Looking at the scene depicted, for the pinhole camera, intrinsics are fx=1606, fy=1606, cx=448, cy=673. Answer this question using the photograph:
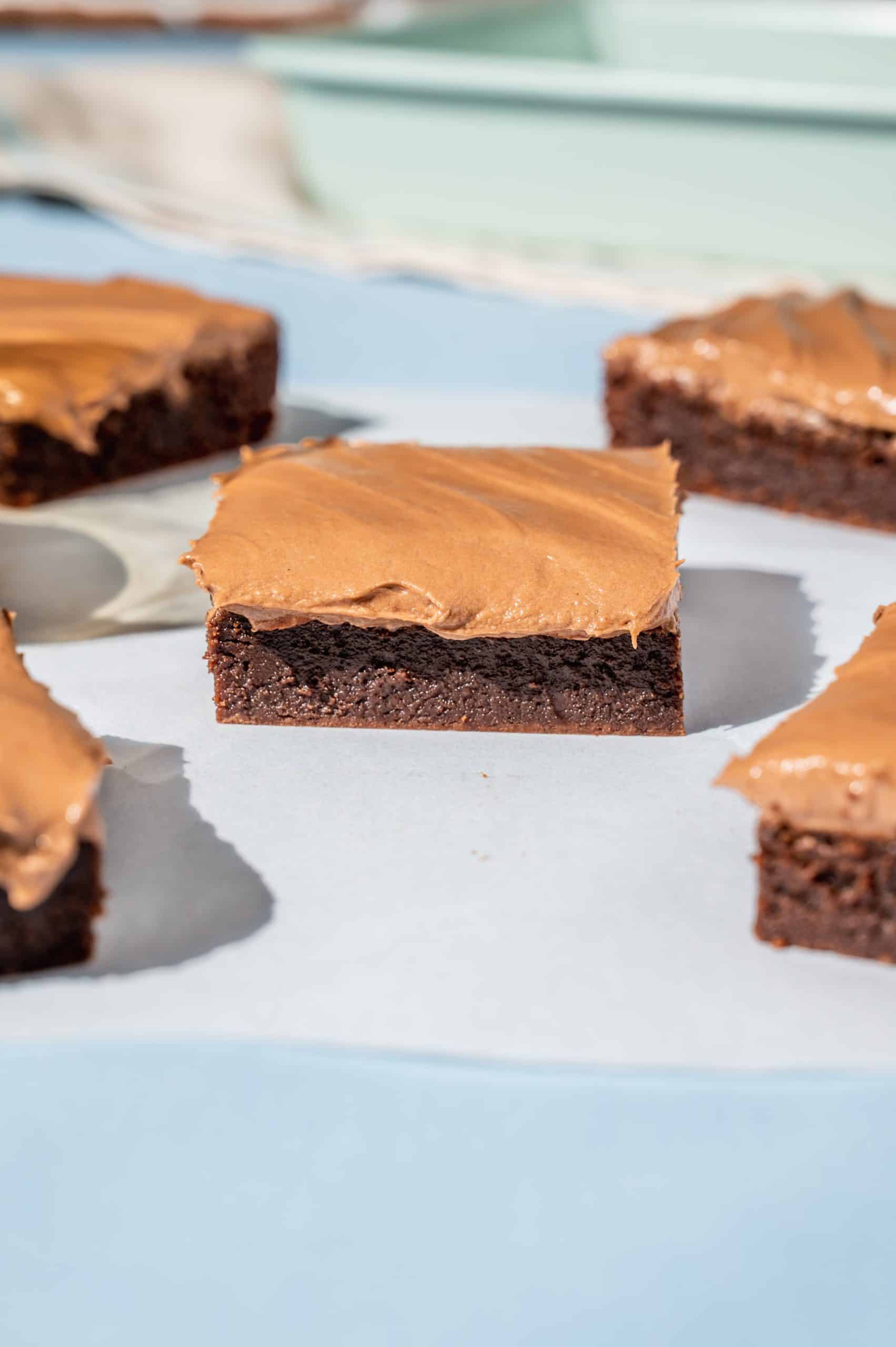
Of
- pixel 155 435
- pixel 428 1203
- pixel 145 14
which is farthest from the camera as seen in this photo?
pixel 145 14

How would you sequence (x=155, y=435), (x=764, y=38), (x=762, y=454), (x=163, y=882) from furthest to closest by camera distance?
(x=764, y=38) → (x=155, y=435) → (x=762, y=454) → (x=163, y=882)

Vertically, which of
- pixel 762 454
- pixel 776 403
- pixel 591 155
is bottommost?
pixel 762 454

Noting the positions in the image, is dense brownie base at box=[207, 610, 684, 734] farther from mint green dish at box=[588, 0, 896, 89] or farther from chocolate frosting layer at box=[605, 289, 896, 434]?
mint green dish at box=[588, 0, 896, 89]

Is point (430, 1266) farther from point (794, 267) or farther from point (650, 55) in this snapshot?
point (650, 55)

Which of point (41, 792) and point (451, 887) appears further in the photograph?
point (451, 887)

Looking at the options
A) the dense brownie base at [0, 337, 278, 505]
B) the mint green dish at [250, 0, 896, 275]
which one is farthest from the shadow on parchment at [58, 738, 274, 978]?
the mint green dish at [250, 0, 896, 275]

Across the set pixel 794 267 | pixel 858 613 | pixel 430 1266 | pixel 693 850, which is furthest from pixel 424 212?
pixel 430 1266

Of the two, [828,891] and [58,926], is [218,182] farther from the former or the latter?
[828,891]

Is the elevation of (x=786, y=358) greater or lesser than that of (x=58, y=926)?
greater

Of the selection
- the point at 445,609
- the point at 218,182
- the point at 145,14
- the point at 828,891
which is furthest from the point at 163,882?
the point at 145,14
